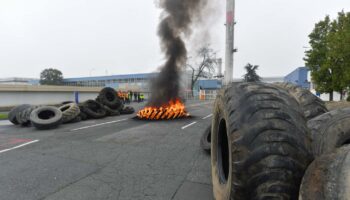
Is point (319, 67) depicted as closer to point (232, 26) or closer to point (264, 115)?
point (232, 26)

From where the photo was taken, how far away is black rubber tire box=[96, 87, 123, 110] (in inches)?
622

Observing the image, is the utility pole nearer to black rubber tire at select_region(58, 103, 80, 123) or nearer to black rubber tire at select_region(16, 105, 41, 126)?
black rubber tire at select_region(58, 103, 80, 123)

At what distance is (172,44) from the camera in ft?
50.8

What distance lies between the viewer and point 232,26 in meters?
13.0

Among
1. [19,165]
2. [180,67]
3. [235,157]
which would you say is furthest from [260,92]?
[180,67]

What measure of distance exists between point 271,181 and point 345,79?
2204 centimetres

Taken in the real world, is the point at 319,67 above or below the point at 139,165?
above

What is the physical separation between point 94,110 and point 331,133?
13.9 meters

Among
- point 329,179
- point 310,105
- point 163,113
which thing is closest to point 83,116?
point 163,113

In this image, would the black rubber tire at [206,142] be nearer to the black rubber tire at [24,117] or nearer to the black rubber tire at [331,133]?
the black rubber tire at [331,133]

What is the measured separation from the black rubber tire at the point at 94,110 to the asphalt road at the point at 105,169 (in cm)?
639

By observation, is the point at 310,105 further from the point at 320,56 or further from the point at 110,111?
the point at 320,56

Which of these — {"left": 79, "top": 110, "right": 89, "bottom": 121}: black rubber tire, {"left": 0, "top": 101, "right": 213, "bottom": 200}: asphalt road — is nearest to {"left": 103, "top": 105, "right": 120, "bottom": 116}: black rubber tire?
{"left": 79, "top": 110, "right": 89, "bottom": 121}: black rubber tire

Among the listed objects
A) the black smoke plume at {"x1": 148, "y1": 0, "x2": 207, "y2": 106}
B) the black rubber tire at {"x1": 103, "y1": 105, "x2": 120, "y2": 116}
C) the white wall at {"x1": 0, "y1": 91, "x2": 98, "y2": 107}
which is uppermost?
the black smoke plume at {"x1": 148, "y1": 0, "x2": 207, "y2": 106}
